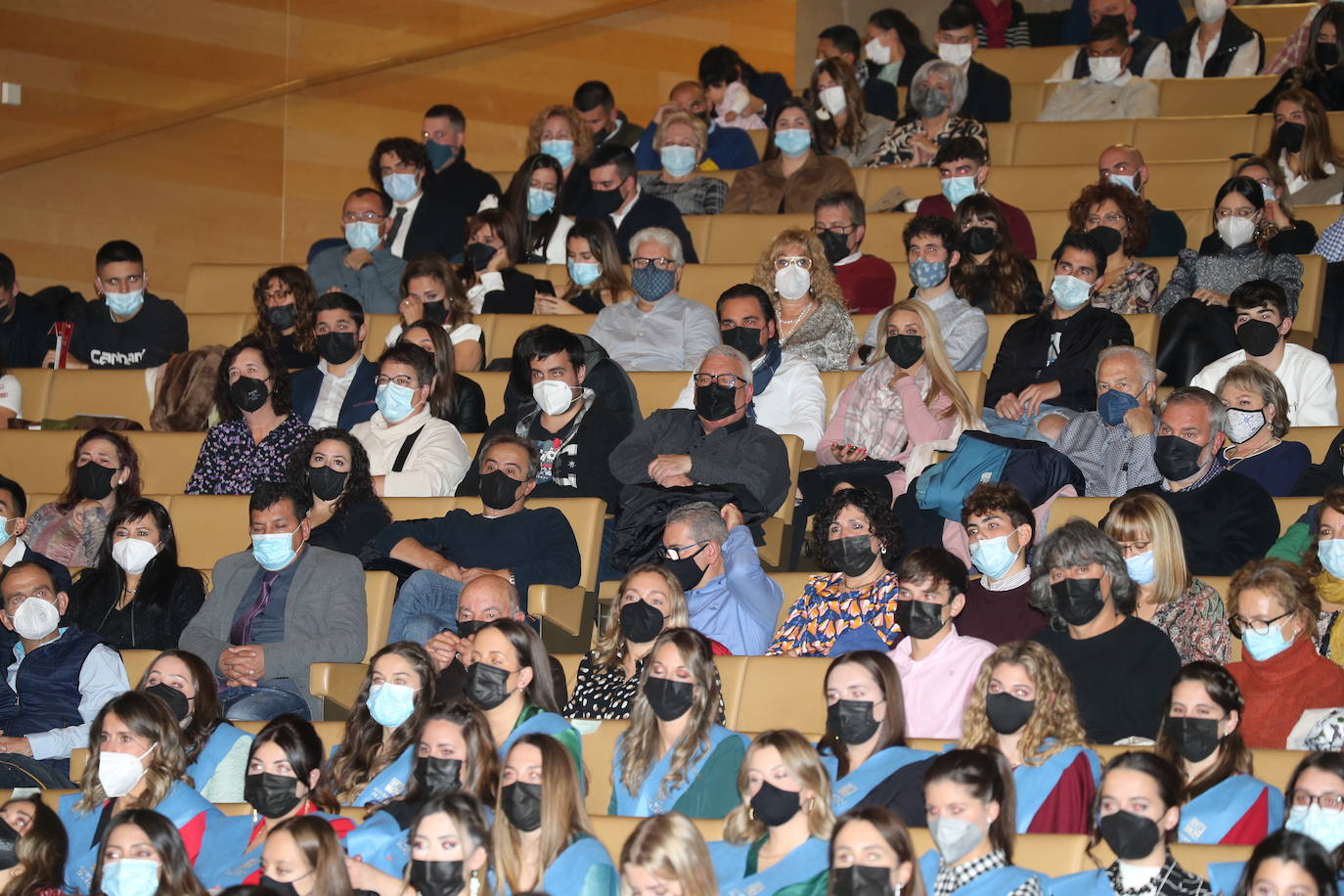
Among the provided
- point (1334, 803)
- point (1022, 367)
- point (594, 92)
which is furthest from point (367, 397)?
point (1334, 803)

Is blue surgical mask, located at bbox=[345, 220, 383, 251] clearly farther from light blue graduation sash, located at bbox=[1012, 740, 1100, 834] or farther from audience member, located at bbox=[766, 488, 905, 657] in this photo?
light blue graduation sash, located at bbox=[1012, 740, 1100, 834]

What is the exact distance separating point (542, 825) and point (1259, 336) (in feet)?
8.70

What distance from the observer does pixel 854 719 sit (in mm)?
3854

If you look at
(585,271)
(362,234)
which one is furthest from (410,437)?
(362,234)

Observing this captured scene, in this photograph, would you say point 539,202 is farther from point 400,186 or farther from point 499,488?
point 499,488

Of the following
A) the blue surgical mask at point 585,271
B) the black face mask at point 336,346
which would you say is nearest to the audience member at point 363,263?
the blue surgical mask at point 585,271

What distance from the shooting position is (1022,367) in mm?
5562

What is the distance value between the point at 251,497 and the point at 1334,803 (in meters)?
2.73

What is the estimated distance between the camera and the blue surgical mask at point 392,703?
4.20m

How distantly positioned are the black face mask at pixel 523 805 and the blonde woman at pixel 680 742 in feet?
1.29

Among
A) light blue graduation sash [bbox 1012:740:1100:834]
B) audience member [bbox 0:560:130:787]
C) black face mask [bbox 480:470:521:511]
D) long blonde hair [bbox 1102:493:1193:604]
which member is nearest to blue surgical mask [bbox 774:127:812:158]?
black face mask [bbox 480:470:521:511]

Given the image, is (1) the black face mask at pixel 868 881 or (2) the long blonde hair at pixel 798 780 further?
(2) the long blonde hair at pixel 798 780

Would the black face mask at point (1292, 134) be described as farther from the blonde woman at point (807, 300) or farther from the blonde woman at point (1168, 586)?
the blonde woman at point (1168, 586)

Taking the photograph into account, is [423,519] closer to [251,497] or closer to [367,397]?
[251,497]
